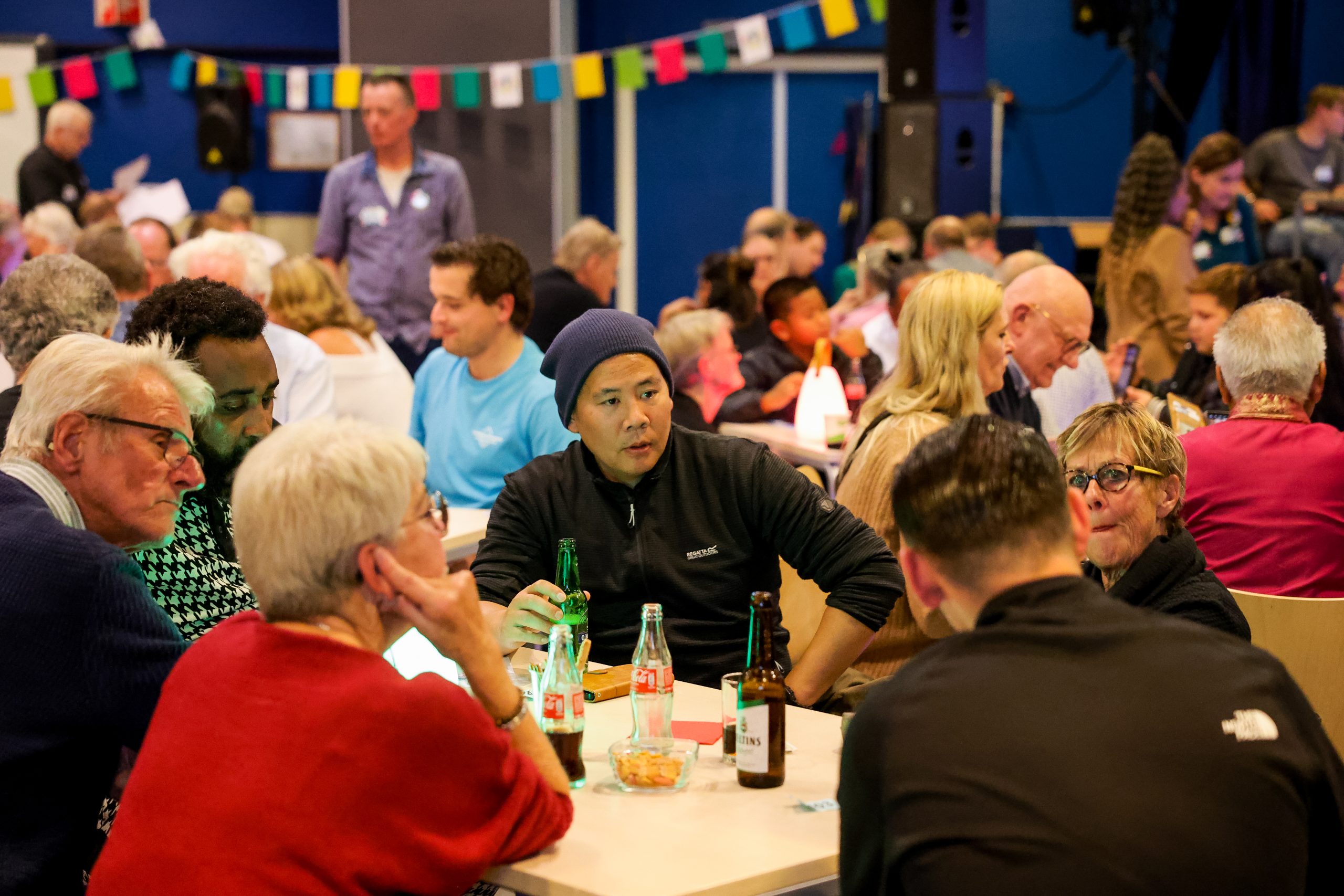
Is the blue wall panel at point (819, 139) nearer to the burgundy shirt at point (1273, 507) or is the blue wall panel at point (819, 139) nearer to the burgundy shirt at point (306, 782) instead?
the burgundy shirt at point (1273, 507)

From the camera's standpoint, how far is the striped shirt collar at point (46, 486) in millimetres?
2033

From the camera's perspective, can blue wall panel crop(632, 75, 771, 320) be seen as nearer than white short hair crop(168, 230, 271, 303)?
No

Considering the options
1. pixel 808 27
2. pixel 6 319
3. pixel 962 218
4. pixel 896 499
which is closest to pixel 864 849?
pixel 896 499

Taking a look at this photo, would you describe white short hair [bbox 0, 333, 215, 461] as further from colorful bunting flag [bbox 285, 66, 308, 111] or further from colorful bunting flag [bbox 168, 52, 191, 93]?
colorful bunting flag [bbox 168, 52, 191, 93]

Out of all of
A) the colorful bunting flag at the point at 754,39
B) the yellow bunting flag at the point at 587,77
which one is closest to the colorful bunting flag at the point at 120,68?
the yellow bunting flag at the point at 587,77

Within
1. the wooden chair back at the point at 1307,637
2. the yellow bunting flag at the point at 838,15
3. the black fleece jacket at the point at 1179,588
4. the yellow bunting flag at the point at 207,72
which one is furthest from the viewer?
the yellow bunting flag at the point at 207,72

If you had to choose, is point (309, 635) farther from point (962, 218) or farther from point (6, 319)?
point (962, 218)

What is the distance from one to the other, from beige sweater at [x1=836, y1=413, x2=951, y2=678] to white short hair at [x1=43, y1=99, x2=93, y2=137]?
7898mm

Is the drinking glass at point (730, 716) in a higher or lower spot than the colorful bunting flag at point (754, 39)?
lower

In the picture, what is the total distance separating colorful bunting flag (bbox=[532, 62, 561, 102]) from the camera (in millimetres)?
9250

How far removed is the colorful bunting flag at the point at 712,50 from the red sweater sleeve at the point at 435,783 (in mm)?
7949

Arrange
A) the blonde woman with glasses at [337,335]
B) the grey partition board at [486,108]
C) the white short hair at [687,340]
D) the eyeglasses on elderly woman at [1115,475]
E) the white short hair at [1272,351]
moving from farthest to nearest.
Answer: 1. the grey partition board at [486,108]
2. the white short hair at [687,340]
3. the blonde woman with glasses at [337,335]
4. the white short hair at [1272,351]
5. the eyeglasses on elderly woman at [1115,475]

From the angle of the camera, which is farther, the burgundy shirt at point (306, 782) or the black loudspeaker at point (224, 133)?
the black loudspeaker at point (224, 133)

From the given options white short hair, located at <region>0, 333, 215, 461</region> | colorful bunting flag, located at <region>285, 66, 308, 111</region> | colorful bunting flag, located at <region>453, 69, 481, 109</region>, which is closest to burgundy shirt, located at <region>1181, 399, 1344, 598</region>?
white short hair, located at <region>0, 333, 215, 461</region>
